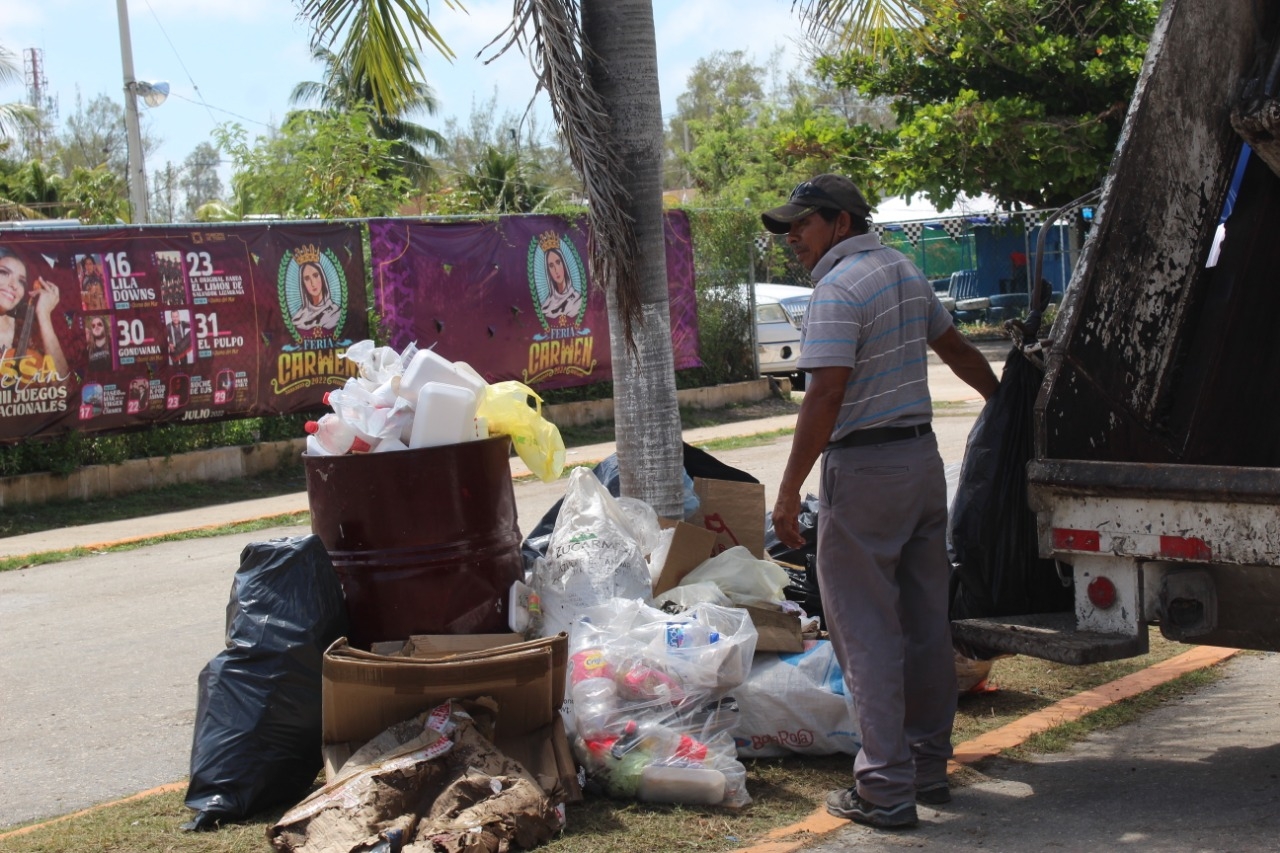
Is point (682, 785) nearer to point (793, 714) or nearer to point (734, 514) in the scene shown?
point (793, 714)

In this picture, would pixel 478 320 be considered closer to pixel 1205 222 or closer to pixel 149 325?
pixel 149 325

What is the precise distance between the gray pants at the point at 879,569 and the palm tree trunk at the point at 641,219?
5.32ft

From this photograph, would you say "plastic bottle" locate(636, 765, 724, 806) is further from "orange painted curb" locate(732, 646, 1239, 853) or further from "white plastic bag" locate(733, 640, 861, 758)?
"white plastic bag" locate(733, 640, 861, 758)

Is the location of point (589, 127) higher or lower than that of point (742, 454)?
higher

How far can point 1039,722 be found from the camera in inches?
202

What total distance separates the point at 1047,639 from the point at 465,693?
5.80 feet

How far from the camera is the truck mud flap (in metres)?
4.00

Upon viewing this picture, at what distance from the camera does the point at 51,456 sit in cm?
1165

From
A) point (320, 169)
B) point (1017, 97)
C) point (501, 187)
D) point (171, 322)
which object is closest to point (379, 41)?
point (171, 322)

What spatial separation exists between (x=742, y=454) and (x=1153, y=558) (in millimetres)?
10099

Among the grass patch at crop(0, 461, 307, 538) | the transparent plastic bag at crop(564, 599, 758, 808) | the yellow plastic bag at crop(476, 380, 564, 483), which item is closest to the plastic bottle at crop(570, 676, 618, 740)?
the transparent plastic bag at crop(564, 599, 758, 808)

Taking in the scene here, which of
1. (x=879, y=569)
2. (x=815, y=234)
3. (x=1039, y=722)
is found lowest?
(x=1039, y=722)

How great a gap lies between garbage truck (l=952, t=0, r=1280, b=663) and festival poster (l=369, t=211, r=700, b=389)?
970 centimetres

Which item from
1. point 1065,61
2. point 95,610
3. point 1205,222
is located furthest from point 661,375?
point 1065,61
